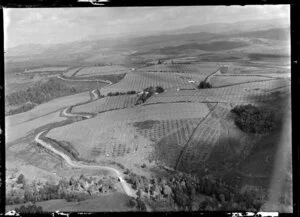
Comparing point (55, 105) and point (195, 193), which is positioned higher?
point (55, 105)

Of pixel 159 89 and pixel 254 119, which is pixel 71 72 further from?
pixel 254 119

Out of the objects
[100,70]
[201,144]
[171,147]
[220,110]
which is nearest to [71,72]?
[100,70]

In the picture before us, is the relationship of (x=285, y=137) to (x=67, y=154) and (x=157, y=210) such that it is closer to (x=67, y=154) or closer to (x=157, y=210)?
(x=157, y=210)

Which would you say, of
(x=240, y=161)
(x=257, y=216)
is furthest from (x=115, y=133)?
(x=257, y=216)

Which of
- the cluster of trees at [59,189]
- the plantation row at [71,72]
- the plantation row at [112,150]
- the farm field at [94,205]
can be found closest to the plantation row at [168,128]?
the plantation row at [112,150]

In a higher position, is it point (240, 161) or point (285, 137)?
point (285, 137)
